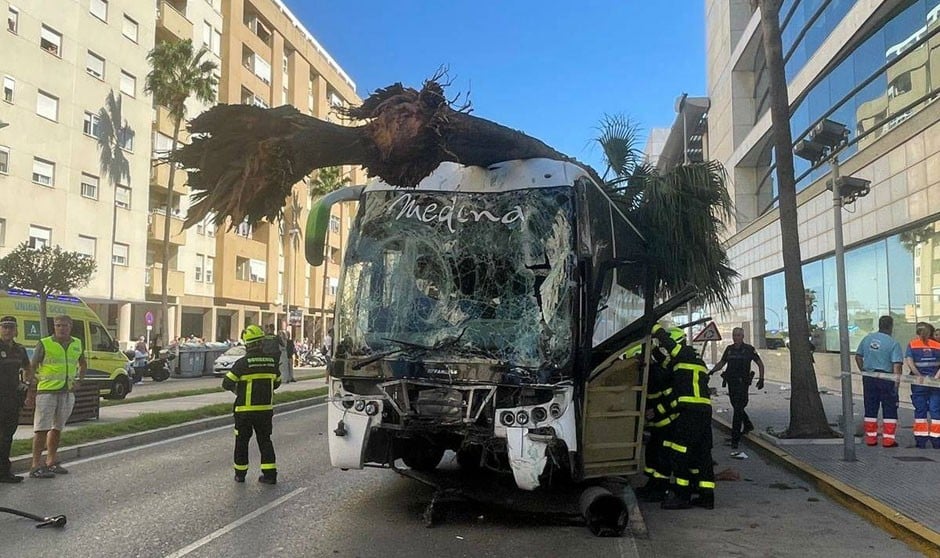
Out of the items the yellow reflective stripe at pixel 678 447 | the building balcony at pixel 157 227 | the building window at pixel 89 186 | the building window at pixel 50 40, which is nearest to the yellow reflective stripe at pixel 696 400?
the yellow reflective stripe at pixel 678 447

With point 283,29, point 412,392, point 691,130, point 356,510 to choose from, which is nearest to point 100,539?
point 356,510

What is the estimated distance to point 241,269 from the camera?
160 feet

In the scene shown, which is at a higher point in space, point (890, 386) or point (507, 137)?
point (507, 137)

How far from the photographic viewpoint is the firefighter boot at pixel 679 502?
7.54 m

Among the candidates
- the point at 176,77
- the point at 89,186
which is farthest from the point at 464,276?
the point at 176,77

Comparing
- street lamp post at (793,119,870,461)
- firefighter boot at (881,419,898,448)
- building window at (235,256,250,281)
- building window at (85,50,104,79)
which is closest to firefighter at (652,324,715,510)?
street lamp post at (793,119,870,461)

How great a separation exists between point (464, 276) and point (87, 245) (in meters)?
32.4

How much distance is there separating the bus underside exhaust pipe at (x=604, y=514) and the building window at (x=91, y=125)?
3404 cm

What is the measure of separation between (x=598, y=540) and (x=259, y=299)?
1851 inches

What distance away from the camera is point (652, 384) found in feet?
26.6

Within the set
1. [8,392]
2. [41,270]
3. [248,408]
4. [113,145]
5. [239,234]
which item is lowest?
[248,408]

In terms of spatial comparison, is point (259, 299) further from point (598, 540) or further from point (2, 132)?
point (598, 540)

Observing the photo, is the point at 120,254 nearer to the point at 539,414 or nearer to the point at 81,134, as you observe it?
the point at 81,134

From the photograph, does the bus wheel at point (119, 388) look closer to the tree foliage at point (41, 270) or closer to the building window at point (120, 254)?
the tree foliage at point (41, 270)
